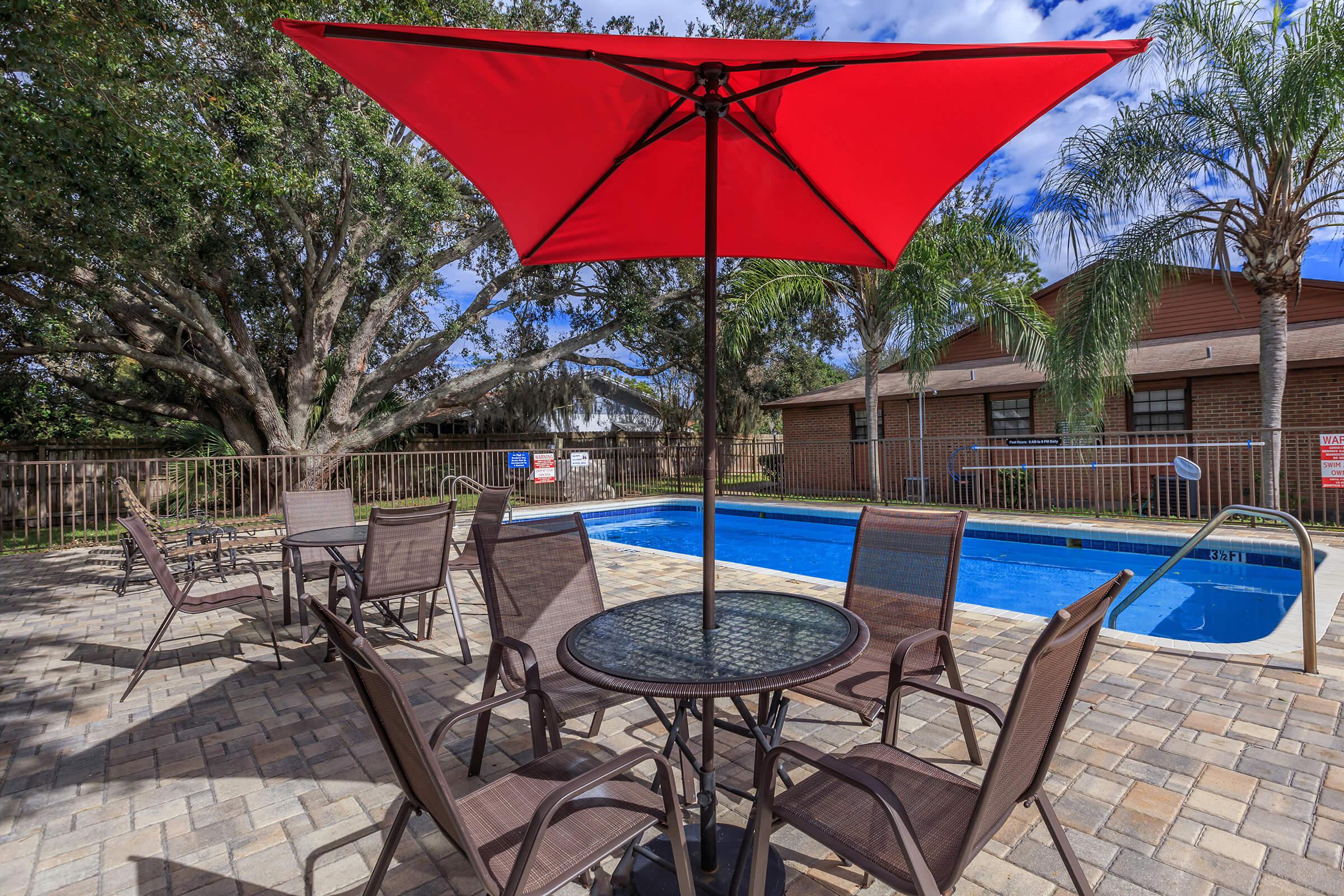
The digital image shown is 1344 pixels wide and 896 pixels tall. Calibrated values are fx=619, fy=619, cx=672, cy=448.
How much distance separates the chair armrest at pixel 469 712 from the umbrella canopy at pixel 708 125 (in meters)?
0.68

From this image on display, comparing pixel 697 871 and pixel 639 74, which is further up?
pixel 639 74

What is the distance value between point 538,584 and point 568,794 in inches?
57.5

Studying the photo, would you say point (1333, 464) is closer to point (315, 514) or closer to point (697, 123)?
point (697, 123)

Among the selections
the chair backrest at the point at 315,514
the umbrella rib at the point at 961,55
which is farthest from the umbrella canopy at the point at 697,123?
the chair backrest at the point at 315,514

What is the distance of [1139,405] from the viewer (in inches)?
478

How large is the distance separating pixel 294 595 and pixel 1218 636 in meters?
8.19

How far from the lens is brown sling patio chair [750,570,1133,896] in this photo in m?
1.33

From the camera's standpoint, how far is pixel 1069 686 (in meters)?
1.54

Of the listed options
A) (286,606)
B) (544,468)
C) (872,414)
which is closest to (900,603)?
(286,606)

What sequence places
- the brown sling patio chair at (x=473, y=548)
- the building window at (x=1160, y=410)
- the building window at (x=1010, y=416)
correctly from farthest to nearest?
the building window at (x=1010, y=416), the building window at (x=1160, y=410), the brown sling patio chair at (x=473, y=548)

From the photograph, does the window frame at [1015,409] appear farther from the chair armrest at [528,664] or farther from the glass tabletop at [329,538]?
the chair armrest at [528,664]

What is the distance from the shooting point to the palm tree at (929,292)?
10.6 meters

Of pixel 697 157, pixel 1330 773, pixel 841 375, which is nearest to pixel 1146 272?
pixel 1330 773

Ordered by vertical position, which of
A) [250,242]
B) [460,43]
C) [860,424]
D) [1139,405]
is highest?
[250,242]
